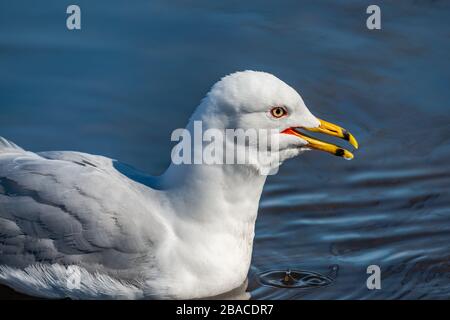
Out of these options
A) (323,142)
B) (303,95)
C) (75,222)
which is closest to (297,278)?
(323,142)

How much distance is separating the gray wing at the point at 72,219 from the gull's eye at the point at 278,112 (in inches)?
40.8

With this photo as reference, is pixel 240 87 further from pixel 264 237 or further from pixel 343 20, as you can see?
pixel 343 20

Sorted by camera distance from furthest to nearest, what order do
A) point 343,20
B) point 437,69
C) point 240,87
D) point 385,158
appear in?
1. point 343,20
2. point 437,69
3. point 385,158
4. point 240,87

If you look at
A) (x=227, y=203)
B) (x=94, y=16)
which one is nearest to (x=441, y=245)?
(x=227, y=203)

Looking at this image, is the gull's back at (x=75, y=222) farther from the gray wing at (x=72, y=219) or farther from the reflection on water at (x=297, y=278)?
the reflection on water at (x=297, y=278)

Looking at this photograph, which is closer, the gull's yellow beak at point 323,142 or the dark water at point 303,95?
the gull's yellow beak at point 323,142

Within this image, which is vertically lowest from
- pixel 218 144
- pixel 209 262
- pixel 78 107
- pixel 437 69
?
pixel 209 262

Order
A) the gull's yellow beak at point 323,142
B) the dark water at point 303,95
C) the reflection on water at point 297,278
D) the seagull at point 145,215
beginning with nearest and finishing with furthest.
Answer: the seagull at point 145,215
the gull's yellow beak at point 323,142
the reflection on water at point 297,278
the dark water at point 303,95

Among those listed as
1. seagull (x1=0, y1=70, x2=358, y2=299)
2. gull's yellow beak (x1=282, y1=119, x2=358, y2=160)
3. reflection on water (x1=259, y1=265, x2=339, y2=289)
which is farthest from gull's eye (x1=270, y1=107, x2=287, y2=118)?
reflection on water (x1=259, y1=265, x2=339, y2=289)

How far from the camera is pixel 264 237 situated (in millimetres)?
8320

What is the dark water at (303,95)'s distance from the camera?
26.8ft

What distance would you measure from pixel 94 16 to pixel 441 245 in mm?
4806

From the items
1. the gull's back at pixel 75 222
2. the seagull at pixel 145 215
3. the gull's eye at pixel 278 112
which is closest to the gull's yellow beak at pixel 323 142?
the seagull at pixel 145 215

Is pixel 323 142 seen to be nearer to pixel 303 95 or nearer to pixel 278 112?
pixel 278 112
